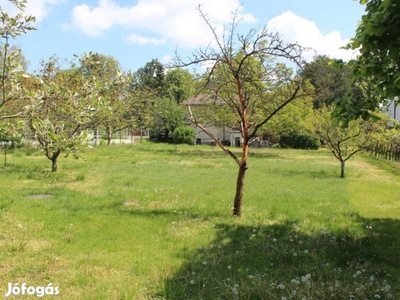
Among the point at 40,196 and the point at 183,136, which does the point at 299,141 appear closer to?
the point at 183,136

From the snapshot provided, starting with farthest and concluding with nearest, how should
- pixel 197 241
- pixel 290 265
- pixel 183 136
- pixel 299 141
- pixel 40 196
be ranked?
pixel 183 136
pixel 299 141
pixel 40 196
pixel 197 241
pixel 290 265

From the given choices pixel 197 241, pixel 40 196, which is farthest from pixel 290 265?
pixel 40 196

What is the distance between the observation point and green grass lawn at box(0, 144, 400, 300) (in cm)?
409

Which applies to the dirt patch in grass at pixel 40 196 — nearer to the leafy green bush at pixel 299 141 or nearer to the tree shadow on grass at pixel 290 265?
the tree shadow on grass at pixel 290 265

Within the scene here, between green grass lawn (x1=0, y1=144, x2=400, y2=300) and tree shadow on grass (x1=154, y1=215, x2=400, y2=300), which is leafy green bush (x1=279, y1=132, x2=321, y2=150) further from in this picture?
tree shadow on grass (x1=154, y1=215, x2=400, y2=300)

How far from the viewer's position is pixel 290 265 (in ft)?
15.9

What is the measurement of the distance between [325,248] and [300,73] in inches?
135

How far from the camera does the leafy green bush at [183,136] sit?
38.2 m

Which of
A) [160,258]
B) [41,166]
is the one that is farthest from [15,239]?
[41,166]

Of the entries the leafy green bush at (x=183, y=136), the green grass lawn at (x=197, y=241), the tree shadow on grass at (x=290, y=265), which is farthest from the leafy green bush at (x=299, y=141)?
the tree shadow on grass at (x=290, y=265)

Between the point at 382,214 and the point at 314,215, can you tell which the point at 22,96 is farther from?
the point at 382,214

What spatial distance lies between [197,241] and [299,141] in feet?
110

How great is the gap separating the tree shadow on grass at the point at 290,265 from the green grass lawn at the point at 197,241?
0.02 meters

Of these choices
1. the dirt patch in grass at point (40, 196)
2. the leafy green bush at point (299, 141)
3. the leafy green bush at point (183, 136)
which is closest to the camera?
the dirt patch in grass at point (40, 196)
